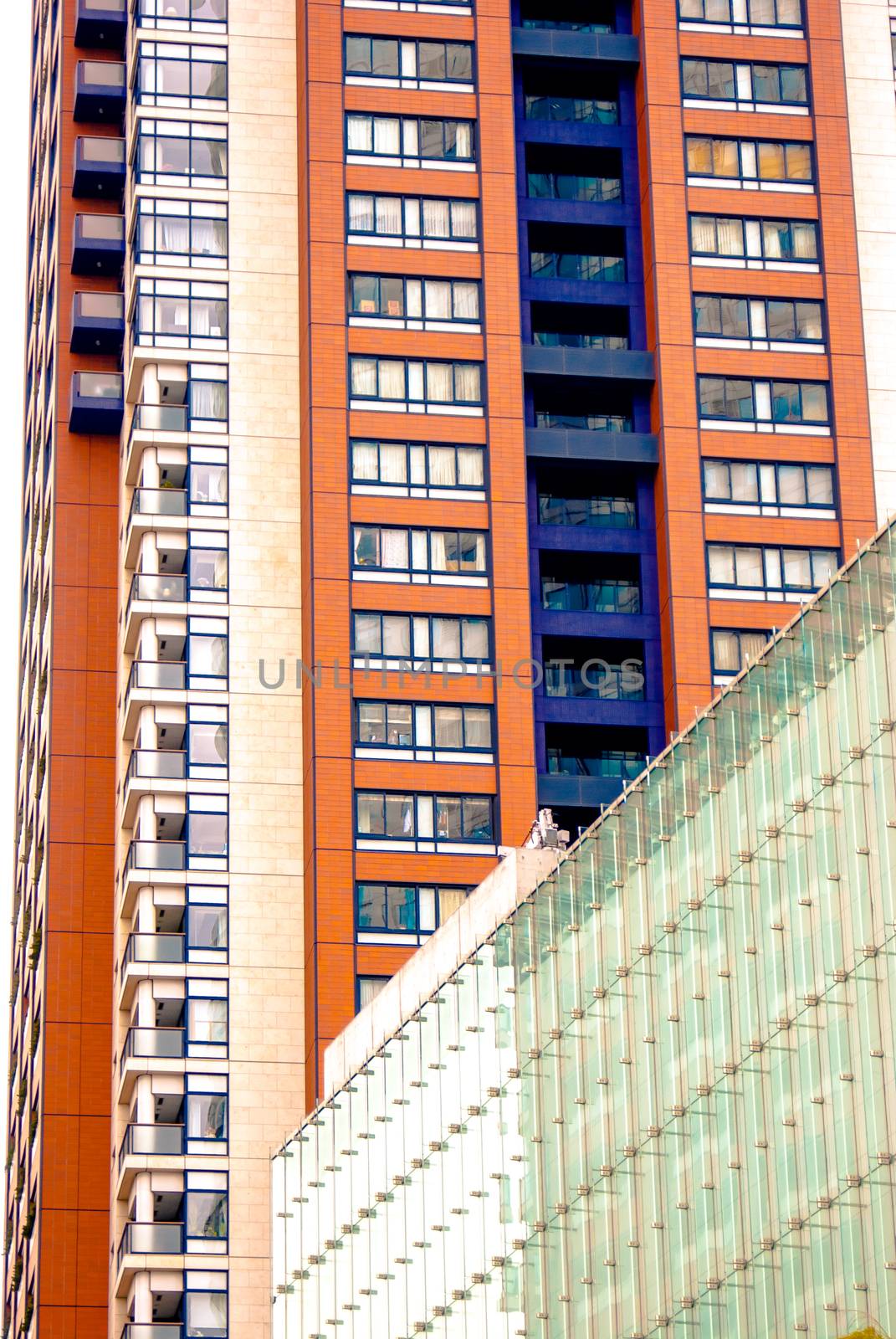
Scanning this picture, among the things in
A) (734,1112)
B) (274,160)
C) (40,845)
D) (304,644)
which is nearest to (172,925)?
(304,644)

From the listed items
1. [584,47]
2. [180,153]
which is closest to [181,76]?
[180,153]

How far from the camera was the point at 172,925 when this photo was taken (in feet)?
387

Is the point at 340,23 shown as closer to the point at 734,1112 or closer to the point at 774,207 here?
the point at 774,207

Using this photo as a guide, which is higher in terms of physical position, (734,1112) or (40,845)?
Answer: (40,845)

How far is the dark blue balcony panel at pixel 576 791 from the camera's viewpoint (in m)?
115

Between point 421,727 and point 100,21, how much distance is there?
43.4m

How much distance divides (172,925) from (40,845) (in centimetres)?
2108

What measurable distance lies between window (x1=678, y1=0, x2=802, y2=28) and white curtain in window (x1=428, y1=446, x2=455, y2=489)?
886 inches

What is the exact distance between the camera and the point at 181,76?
130m

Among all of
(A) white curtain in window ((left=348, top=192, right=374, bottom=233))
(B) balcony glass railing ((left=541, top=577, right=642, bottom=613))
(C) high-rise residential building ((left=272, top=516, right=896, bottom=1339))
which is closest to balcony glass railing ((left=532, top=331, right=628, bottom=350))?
(A) white curtain in window ((left=348, top=192, right=374, bottom=233))

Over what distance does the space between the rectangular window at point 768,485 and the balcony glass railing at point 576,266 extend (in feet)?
34.6

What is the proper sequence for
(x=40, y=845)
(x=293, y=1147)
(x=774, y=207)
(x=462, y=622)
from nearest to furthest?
(x=293, y=1147)
(x=462, y=622)
(x=774, y=207)
(x=40, y=845)

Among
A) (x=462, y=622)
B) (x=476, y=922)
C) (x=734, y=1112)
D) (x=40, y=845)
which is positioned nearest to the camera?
(x=734, y=1112)

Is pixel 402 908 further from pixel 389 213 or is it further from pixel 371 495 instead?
pixel 389 213
